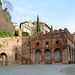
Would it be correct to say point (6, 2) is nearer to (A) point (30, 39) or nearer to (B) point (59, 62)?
(A) point (30, 39)

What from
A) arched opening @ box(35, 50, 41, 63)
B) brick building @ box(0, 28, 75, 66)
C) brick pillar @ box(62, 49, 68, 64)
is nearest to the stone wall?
brick building @ box(0, 28, 75, 66)

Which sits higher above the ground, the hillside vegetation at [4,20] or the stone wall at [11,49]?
the hillside vegetation at [4,20]

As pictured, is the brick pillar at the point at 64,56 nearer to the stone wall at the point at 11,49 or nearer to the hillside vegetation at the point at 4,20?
the stone wall at the point at 11,49

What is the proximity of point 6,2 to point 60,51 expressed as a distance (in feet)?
94.2

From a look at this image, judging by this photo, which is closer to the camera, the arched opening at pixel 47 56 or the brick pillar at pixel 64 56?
the brick pillar at pixel 64 56

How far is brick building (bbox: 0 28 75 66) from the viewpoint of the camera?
29.2m

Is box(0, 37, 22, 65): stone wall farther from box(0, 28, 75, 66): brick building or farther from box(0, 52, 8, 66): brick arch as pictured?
box(0, 52, 8, 66): brick arch

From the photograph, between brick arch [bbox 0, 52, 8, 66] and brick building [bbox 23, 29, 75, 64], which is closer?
brick arch [bbox 0, 52, 8, 66]

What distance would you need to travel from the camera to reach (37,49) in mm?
31969

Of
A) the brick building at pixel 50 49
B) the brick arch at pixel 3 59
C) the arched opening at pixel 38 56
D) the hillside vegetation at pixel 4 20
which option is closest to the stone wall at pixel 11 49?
the brick arch at pixel 3 59

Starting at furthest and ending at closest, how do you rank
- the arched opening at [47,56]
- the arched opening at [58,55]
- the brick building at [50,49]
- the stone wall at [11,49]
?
the arched opening at [47,56] < the arched opening at [58,55] < the brick building at [50,49] < the stone wall at [11,49]

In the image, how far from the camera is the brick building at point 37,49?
1150 inches

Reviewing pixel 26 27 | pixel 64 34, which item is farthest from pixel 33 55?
pixel 26 27

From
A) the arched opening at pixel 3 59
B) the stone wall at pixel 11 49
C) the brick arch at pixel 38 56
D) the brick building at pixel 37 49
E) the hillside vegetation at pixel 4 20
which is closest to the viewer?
the arched opening at pixel 3 59
